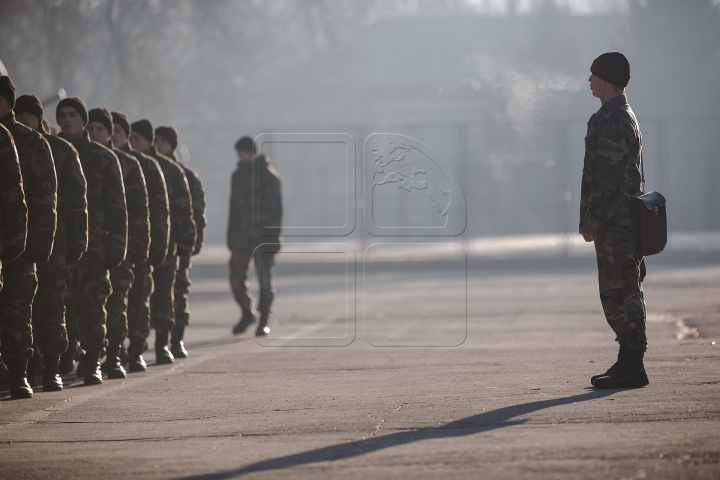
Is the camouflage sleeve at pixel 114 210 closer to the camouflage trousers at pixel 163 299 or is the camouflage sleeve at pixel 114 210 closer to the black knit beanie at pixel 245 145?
the camouflage trousers at pixel 163 299

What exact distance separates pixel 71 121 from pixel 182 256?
75.4 inches

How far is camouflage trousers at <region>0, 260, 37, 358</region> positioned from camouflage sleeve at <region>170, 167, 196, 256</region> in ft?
7.93

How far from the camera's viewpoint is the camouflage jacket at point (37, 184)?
6.80m

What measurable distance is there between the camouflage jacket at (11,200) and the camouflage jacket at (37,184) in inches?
10.3

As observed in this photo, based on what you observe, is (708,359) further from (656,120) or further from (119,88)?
(119,88)

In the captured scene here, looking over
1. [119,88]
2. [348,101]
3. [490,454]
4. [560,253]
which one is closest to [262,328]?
[490,454]

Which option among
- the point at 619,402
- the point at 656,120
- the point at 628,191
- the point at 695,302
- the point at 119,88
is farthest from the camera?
the point at 119,88

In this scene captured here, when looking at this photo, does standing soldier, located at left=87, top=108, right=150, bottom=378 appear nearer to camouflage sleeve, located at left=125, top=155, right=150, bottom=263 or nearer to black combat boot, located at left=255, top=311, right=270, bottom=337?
camouflage sleeve, located at left=125, top=155, right=150, bottom=263

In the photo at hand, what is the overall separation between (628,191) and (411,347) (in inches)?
139

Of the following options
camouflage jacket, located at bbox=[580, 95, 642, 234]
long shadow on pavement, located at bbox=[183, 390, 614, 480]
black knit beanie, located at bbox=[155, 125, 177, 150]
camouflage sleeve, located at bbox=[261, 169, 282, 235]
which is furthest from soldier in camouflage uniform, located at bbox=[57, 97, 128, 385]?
camouflage sleeve, located at bbox=[261, 169, 282, 235]

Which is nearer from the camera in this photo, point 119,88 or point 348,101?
point 119,88

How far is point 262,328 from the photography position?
11.3 m

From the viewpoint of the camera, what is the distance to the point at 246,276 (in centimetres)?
1154

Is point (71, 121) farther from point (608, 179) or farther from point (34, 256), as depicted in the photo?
point (608, 179)
